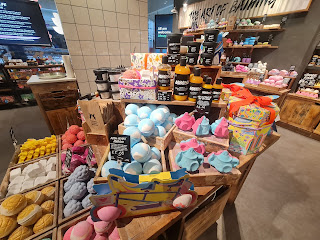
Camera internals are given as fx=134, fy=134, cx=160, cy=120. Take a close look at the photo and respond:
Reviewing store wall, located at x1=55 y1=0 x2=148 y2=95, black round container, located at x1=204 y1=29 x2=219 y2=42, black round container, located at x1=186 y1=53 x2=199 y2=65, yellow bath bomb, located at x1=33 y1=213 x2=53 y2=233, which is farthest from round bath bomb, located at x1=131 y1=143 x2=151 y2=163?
store wall, located at x1=55 y1=0 x2=148 y2=95

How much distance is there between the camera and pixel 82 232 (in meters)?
0.80

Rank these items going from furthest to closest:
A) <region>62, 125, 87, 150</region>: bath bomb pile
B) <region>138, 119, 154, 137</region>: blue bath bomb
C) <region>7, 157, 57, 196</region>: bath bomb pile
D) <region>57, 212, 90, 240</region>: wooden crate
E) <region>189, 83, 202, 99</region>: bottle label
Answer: <region>62, 125, 87, 150</region>: bath bomb pile
<region>7, 157, 57, 196</region>: bath bomb pile
<region>189, 83, 202, 99</region>: bottle label
<region>138, 119, 154, 137</region>: blue bath bomb
<region>57, 212, 90, 240</region>: wooden crate

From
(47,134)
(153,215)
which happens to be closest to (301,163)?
(153,215)

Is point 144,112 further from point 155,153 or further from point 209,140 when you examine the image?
point 209,140

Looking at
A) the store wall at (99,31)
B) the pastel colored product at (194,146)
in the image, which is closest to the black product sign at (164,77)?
the pastel colored product at (194,146)

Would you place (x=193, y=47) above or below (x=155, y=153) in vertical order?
above

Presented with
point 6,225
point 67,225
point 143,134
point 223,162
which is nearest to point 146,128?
point 143,134

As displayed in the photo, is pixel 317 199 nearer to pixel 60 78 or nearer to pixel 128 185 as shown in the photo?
pixel 128 185

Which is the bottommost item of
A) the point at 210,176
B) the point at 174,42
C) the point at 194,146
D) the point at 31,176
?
the point at 31,176

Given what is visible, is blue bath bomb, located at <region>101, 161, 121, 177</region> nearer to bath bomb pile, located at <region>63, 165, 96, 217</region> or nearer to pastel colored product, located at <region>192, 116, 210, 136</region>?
bath bomb pile, located at <region>63, 165, 96, 217</region>

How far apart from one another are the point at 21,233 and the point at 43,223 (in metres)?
0.12

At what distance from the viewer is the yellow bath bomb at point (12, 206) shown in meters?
0.91

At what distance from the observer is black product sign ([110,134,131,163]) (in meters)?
0.76

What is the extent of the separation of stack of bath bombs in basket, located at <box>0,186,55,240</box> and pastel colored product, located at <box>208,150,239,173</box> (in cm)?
123
